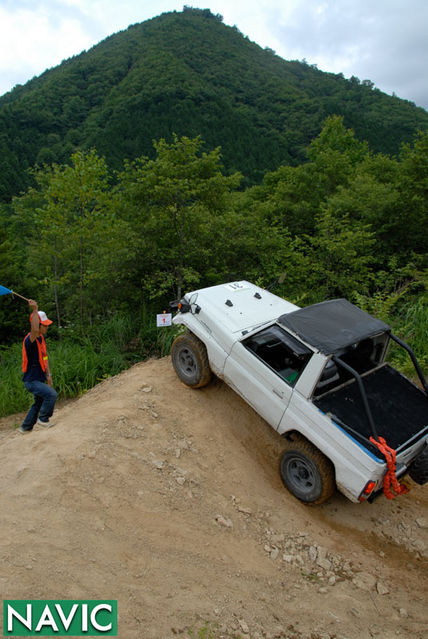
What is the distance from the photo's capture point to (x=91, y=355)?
8250mm

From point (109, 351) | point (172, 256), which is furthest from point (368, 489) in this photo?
point (172, 256)

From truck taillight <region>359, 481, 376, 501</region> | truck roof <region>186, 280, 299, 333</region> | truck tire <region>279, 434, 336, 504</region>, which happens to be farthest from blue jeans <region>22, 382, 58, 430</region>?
truck taillight <region>359, 481, 376, 501</region>

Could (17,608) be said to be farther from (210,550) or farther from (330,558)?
(330,558)

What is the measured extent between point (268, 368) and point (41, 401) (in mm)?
3039

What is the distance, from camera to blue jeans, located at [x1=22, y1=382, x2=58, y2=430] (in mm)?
4824

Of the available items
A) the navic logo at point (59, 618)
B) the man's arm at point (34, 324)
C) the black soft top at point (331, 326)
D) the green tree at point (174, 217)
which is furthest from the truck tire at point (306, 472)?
the green tree at point (174, 217)

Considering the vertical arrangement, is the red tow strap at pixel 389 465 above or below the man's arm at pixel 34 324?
below

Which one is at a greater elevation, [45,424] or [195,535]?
[45,424]

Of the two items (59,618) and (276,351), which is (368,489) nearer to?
(276,351)

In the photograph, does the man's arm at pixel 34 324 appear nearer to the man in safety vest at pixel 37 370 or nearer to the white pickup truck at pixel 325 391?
the man in safety vest at pixel 37 370

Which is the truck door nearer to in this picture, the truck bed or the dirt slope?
the truck bed

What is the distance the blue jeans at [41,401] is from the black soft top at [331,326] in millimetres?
3071

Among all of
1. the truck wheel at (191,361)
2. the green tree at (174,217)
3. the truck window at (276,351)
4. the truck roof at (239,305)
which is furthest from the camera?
the green tree at (174,217)

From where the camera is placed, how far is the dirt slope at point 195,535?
2.91 m
